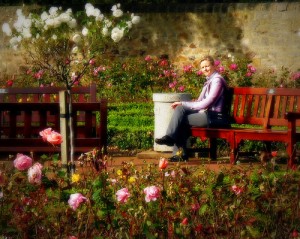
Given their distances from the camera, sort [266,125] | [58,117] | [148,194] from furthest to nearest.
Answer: [266,125] → [58,117] → [148,194]

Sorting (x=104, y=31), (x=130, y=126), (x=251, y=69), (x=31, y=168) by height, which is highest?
(x=104, y=31)

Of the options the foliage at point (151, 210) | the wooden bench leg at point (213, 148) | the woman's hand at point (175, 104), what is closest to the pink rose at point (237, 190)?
the foliage at point (151, 210)

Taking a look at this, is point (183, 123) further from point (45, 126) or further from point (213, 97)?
point (45, 126)

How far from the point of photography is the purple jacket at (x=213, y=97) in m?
9.33

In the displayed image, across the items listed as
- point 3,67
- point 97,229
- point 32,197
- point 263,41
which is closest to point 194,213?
point 97,229

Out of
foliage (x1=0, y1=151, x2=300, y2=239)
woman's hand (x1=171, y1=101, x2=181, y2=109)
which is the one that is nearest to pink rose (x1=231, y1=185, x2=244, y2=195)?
foliage (x1=0, y1=151, x2=300, y2=239)

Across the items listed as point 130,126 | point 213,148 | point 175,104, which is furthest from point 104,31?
point 130,126

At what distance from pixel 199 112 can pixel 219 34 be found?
27.8 ft

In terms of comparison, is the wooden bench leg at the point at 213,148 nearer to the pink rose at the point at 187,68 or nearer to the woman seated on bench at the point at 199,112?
the woman seated on bench at the point at 199,112

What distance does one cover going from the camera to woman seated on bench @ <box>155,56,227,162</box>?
30.6 ft

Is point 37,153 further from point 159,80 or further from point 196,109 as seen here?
point 159,80

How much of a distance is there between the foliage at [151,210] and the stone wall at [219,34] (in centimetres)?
1239

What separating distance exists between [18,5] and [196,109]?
10.6 m

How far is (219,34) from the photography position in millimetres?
17812
